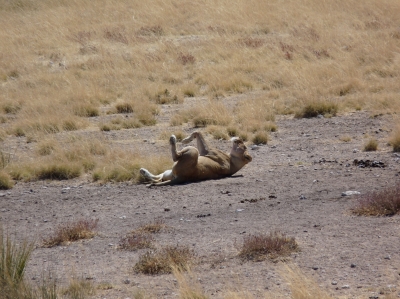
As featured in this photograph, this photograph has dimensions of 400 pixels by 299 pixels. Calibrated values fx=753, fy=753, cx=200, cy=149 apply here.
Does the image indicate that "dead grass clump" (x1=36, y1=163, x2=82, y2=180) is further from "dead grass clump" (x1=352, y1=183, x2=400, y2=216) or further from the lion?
"dead grass clump" (x1=352, y1=183, x2=400, y2=216)

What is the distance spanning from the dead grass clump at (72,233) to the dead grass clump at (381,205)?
316 centimetres

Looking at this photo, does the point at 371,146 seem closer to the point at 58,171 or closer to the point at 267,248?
the point at 58,171

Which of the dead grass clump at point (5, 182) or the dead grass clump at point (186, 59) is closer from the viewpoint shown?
the dead grass clump at point (5, 182)

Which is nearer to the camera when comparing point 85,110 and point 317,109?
point 317,109

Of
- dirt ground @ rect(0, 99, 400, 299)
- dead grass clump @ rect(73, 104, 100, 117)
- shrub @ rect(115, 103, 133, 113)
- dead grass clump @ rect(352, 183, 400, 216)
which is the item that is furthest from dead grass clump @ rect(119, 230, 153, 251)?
shrub @ rect(115, 103, 133, 113)

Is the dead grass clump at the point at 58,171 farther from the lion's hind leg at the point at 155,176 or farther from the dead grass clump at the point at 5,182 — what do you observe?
the lion's hind leg at the point at 155,176

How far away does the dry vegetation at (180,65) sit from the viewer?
15992 millimetres

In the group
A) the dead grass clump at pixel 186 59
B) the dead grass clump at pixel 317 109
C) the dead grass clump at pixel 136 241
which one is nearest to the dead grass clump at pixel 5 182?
the dead grass clump at pixel 136 241

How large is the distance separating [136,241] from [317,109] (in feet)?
29.4

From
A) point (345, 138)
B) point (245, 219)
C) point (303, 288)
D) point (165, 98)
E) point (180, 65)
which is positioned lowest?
point (345, 138)

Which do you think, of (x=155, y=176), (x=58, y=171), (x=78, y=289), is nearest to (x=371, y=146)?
(x=155, y=176)

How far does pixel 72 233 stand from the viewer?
348 inches

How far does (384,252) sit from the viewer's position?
7.43 meters

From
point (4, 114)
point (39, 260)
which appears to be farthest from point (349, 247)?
point (4, 114)
